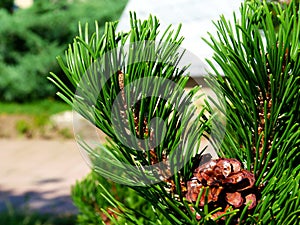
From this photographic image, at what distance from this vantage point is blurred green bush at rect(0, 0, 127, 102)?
1504cm

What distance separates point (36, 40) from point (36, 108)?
2032mm

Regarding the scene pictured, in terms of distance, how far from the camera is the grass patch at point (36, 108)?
45.2ft

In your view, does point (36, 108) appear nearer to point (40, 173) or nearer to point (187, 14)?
point (40, 173)

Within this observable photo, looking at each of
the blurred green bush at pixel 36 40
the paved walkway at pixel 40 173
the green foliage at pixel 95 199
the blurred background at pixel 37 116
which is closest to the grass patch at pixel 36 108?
the blurred background at pixel 37 116

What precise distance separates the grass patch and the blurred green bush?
0.37 metres

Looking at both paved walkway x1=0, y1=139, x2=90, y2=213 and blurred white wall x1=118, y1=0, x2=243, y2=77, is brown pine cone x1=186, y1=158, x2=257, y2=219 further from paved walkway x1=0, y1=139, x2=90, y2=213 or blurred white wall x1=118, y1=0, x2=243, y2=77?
paved walkway x1=0, y1=139, x2=90, y2=213

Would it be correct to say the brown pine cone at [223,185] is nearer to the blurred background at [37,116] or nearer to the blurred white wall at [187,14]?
the blurred white wall at [187,14]

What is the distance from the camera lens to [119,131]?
1371 millimetres

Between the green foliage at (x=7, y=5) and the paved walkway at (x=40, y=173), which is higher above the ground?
the green foliage at (x=7, y=5)

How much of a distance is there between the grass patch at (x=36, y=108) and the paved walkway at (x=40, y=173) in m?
1.33

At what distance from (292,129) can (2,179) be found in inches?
362

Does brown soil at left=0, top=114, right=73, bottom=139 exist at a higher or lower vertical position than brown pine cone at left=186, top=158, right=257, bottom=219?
higher

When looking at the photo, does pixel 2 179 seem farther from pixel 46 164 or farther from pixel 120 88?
pixel 120 88

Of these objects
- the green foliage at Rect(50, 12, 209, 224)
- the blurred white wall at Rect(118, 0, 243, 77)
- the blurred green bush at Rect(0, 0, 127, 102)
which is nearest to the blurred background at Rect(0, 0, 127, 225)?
the blurred green bush at Rect(0, 0, 127, 102)
